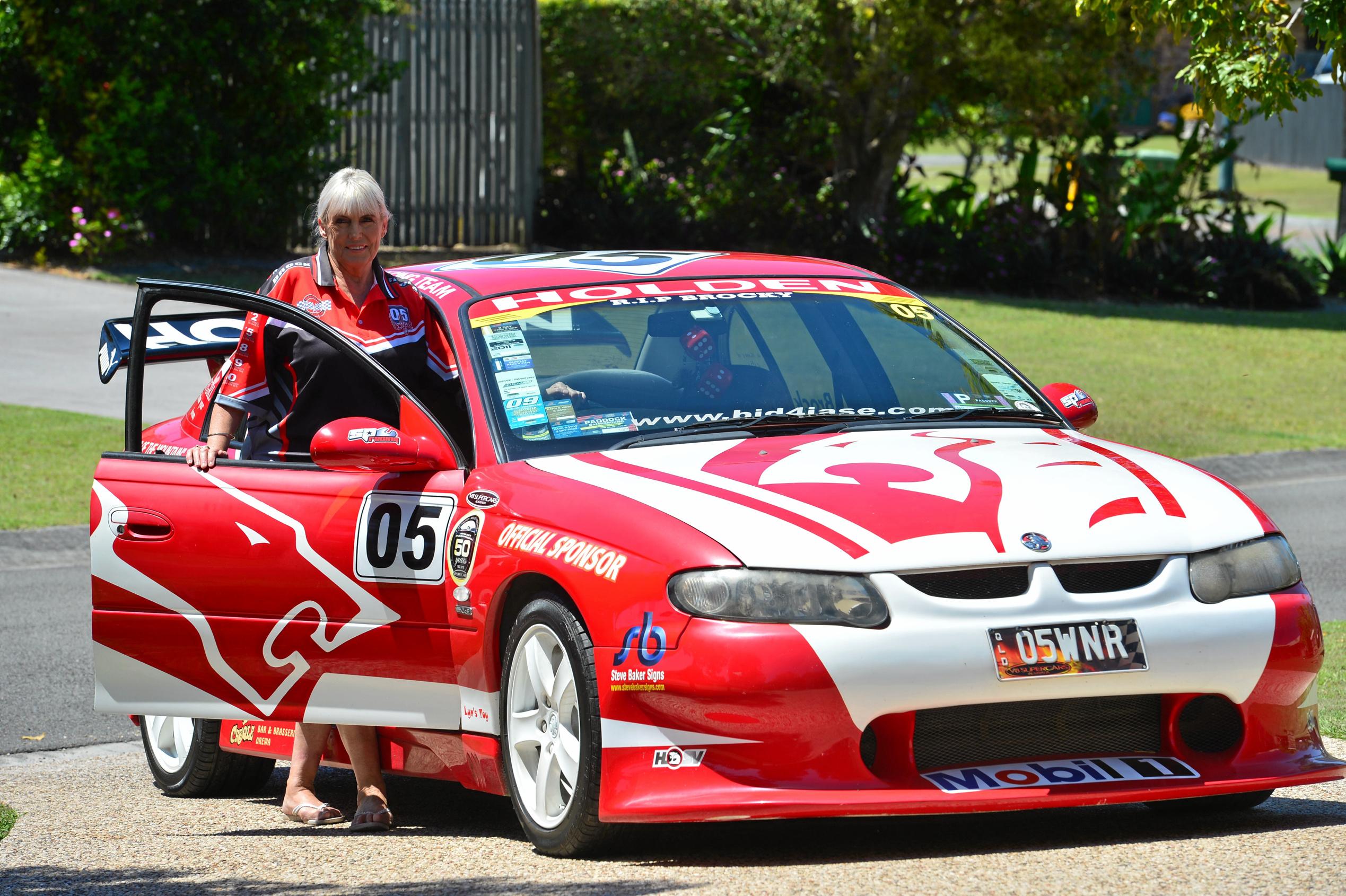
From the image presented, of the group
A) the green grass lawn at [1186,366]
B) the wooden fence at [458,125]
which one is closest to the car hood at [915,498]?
the green grass lawn at [1186,366]

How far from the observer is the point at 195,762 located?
6375 mm

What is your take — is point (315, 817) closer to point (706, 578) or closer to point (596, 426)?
point (596, 426)

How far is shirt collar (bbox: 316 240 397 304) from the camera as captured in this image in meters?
6.01

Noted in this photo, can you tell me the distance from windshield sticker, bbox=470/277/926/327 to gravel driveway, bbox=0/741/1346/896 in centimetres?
151

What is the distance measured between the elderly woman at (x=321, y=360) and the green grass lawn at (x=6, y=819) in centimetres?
80

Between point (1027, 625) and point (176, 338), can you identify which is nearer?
point (1027, 625)

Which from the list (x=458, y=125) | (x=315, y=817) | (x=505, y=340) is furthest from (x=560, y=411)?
(x=458, y=125)

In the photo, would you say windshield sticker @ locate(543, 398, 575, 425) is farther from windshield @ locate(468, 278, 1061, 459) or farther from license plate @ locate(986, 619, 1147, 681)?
license plate @ locate(986, 619, 1147, 681)

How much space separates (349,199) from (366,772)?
174 centimetres

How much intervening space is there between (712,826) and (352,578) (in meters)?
1.20

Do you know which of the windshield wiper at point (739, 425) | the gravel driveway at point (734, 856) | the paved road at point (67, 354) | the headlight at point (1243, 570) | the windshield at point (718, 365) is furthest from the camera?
the paved road at point (67, 354)

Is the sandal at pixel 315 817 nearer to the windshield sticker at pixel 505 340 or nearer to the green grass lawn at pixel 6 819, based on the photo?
the green grass lawn at pixel 6 819

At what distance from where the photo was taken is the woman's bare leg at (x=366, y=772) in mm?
5664

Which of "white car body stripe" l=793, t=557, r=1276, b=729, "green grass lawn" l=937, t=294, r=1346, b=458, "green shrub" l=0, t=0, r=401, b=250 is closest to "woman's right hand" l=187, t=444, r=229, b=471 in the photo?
"white car body stripe" l=793, t=557, r=1276, b=729
